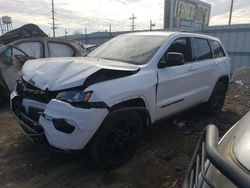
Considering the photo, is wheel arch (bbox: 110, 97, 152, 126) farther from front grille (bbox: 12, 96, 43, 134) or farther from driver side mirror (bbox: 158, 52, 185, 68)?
front grille (bbox: 12, 96, 43, 134)

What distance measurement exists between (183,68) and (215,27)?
477 inches

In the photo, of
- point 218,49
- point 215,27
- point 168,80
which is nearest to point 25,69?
point 168,80

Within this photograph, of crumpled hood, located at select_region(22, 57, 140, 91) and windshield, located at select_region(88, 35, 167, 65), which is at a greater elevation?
windshield, located at select_region(88, 35, 167, 65)

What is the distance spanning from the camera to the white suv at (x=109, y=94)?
299 cm

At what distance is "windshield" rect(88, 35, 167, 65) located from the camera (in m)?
3.98

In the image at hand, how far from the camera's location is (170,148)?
423 centimetres

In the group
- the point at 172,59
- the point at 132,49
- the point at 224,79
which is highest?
the point at 132,49

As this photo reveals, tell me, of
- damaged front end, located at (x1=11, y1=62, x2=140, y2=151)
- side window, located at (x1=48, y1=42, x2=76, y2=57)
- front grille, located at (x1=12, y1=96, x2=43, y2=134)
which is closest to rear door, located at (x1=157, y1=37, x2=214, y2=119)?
damaged front end, located at (x1=11, y1=62, x2=140, y2=151)

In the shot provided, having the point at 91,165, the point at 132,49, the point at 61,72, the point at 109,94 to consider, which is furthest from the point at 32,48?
the point at 109,94

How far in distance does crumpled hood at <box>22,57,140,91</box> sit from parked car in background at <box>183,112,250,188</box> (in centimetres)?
169

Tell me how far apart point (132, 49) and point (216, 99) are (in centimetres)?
268

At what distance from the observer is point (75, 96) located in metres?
3.01

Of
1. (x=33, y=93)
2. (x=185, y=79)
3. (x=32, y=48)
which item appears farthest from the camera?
(x=32, y=48)

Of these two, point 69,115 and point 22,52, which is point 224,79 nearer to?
point 69,115
